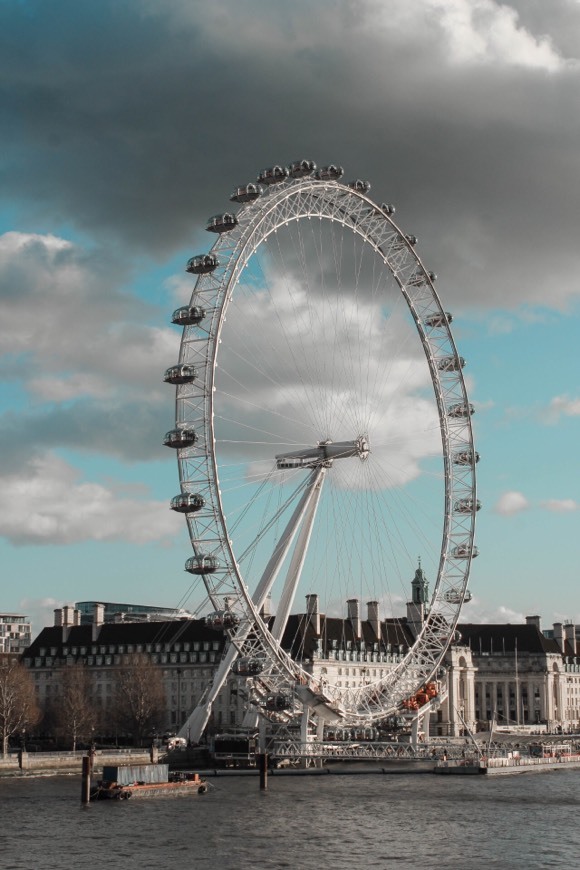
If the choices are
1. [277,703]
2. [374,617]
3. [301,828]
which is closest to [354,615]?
[374,617]

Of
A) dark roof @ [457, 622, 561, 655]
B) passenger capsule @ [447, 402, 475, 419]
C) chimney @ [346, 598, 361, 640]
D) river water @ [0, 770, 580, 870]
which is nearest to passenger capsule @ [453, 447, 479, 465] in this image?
passenger capsule @ [447, 402, 475, 419]

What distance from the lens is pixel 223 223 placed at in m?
68.6

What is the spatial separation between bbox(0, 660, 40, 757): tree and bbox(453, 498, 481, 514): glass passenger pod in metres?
34.3

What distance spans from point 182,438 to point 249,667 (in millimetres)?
13815

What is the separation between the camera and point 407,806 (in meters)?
62.2

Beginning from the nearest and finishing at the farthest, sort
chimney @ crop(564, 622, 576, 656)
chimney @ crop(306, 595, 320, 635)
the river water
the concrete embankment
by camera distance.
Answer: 1. the river water
2. the concrete embankment
3. chimney @ crop(306, 595, 320, 635)
4. chimney @ crop(564, 622, 576, 656)

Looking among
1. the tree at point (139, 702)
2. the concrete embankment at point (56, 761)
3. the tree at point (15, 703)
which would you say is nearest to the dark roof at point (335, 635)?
the tree at point (139, 702)

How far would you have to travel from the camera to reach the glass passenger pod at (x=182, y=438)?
2628 inches

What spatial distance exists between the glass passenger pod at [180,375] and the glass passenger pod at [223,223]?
7.29 m

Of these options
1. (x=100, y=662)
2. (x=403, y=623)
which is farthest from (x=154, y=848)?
(x=403, y=623)

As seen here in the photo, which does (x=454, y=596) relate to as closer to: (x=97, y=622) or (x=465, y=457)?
(x=465, y=457)

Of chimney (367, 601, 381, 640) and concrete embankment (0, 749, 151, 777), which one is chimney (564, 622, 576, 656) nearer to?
chimney (367, 601, 381, 640)

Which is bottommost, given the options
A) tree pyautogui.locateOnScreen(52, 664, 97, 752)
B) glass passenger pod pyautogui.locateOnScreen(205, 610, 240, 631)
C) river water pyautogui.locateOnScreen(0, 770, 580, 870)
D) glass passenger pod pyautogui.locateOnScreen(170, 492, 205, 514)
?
river water pyautogui.locateOnScreen(0, 770, 580, 870)

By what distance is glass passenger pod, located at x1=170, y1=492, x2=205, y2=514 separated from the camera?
66.4 m
